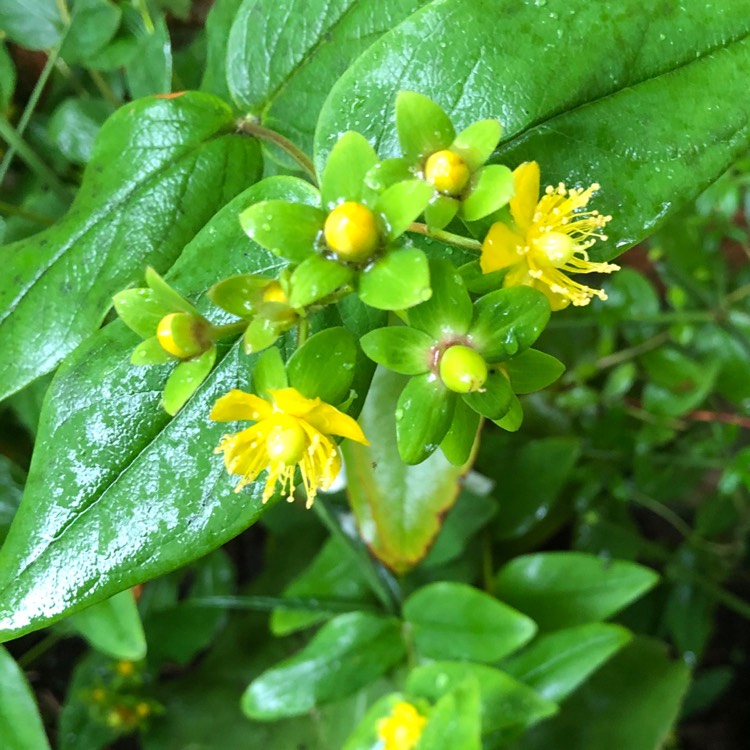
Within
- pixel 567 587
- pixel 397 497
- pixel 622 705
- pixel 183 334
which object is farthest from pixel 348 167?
pixel 622 705

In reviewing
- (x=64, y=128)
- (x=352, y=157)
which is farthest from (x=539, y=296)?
(x=64, y=128)

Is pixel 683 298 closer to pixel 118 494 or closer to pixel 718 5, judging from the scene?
pixel 718 5

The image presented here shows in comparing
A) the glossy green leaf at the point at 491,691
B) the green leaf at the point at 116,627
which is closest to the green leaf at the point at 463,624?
the glossy green leaf at the point at 491,691

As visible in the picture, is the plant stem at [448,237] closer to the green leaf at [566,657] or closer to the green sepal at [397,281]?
the green sepal at [397,281]

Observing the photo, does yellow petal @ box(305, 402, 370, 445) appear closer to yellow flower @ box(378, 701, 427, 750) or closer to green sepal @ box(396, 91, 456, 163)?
green sepal @ box(396, 91, 456, 163)

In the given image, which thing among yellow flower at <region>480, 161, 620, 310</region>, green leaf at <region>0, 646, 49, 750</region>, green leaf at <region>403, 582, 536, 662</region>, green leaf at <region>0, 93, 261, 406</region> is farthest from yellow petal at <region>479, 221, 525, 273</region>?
green leaf at <region>0, 646, 49, 750</region>

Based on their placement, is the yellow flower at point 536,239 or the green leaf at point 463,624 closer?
the yellow flower at point 536,239

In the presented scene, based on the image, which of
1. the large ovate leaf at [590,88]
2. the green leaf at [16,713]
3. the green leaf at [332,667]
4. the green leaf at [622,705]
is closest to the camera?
the large ovate leaf at [590,88]
